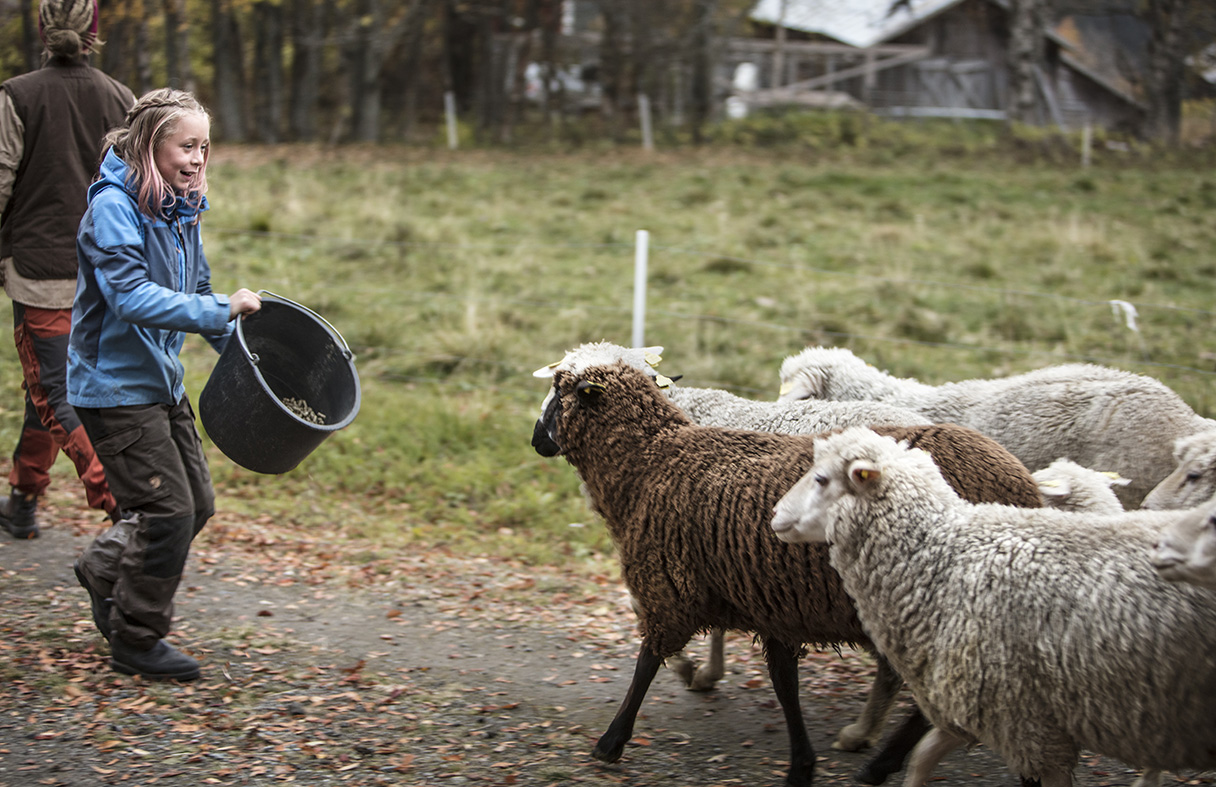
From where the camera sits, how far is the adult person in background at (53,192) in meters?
4.84

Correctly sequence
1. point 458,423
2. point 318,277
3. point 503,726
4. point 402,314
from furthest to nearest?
point 318,277, point 402,314, point 458,423, point 503,726

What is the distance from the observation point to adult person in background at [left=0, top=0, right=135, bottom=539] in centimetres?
484

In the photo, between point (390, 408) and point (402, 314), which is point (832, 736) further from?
point (402, 314)

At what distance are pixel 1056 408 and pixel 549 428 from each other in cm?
260

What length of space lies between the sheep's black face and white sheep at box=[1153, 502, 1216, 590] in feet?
7.85

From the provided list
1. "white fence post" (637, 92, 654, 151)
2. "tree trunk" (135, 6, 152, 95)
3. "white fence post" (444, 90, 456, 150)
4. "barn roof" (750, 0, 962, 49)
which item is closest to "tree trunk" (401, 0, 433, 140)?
"white fence post" (444, 90, 456, 150)

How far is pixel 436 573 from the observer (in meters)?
6.21

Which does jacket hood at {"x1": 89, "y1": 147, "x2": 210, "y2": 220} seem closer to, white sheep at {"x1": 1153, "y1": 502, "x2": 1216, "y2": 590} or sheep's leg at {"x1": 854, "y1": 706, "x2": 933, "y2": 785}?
sheep's leg at {"x1": 854, "y1": 706, "x2": 933, "y2": 785}

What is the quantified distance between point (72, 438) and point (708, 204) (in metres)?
12.6

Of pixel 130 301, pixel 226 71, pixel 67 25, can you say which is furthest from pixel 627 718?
pixel 226 71

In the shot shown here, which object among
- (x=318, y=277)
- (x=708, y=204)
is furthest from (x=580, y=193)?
(x=318, y=277)

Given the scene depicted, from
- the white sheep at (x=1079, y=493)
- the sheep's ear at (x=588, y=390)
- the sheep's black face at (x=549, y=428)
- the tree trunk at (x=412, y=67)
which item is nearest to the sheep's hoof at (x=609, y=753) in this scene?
the sheep's black face at (x=549, y=428)

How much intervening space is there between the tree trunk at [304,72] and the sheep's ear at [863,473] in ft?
77.2

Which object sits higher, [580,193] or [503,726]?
[580,193]
